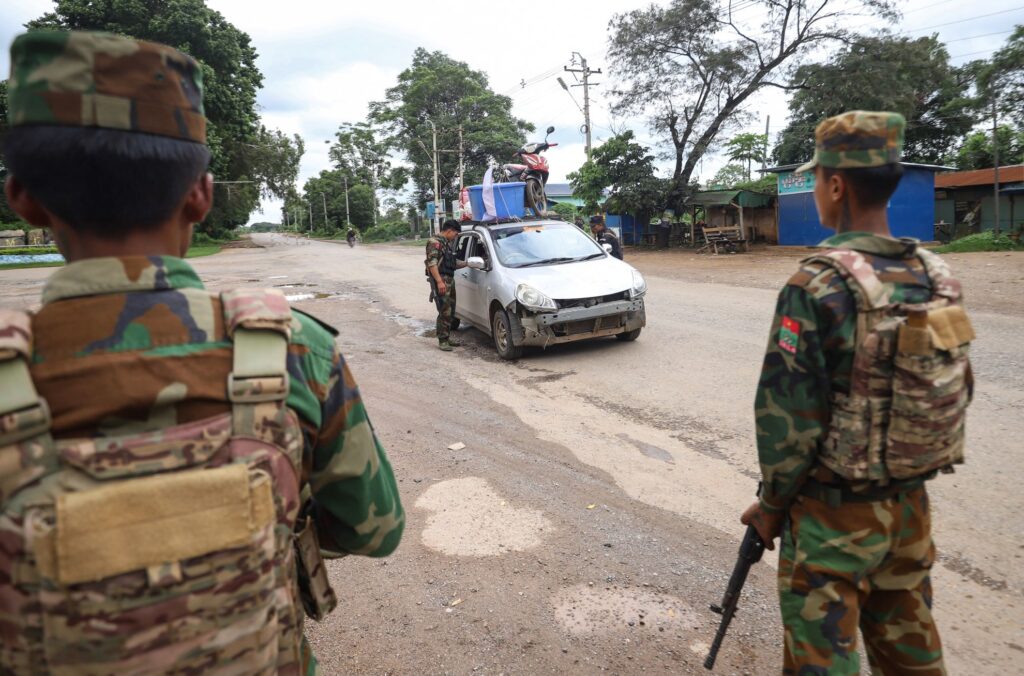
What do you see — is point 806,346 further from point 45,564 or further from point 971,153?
point 971,153

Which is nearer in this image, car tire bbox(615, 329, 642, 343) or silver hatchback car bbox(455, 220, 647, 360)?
silver hatchback car bbox(455, 220, 647, 360)

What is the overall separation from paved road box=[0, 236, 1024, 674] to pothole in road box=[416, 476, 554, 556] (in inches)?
0.5

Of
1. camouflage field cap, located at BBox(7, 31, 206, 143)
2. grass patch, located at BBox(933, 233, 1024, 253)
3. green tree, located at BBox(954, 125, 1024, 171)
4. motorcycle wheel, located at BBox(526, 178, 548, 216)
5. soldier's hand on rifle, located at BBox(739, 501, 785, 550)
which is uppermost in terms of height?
green tree, located at BBox(954, 125, 1024, 171)

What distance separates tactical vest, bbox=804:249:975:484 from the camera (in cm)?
178

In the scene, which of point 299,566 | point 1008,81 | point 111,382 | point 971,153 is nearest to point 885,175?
point 299,566

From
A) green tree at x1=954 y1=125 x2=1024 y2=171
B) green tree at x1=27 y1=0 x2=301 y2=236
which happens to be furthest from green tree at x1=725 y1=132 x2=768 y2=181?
green tree at x1=27 y1=0 x2=301 y2=236

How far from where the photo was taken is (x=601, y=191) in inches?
1037

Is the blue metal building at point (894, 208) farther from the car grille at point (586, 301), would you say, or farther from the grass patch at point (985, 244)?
the car grille at point (586, 301)

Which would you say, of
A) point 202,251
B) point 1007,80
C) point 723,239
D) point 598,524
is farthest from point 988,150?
point 202,251

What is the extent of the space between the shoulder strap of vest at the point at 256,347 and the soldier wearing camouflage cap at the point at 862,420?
1.42 m

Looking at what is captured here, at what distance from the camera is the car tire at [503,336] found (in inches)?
295

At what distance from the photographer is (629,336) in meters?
7.97

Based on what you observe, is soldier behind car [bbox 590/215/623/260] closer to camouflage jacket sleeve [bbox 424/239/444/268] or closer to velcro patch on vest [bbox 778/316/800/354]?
camouflage jacket sleeve [bbox 424/239/444/268]

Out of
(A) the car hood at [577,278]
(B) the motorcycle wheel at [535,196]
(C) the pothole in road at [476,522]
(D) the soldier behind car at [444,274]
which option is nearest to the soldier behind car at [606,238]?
(B) the motorcycle wheel at [535,196]
